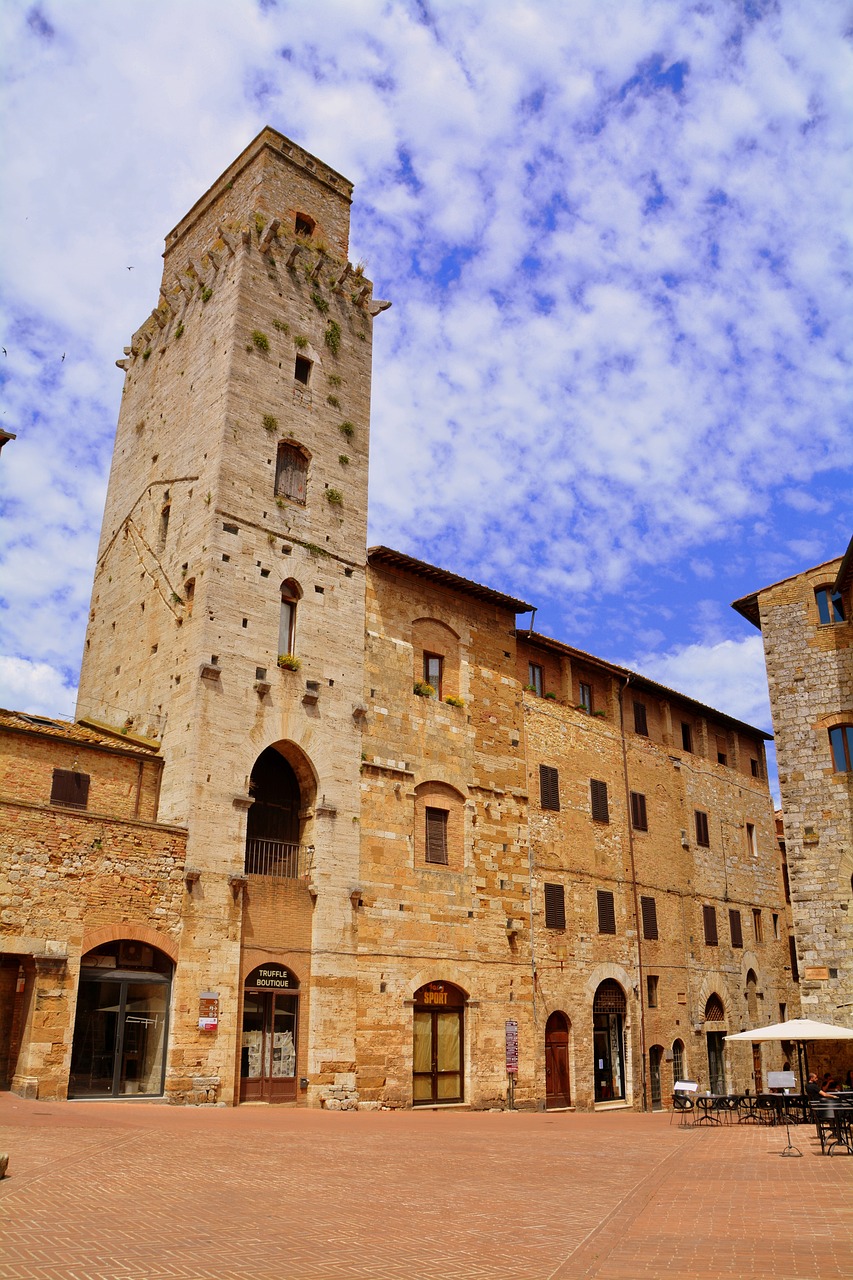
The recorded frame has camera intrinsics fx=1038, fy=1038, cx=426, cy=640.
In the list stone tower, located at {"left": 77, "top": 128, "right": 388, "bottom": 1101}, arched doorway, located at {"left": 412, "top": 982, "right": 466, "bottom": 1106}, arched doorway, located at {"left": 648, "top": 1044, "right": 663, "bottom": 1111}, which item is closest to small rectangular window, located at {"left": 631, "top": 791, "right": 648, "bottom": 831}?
arched doorway, located at {"left": 648, "top": 1044, "right": 663, "bottom": 1111}

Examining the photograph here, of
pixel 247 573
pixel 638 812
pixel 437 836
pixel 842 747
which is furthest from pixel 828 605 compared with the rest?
pixel 247 573

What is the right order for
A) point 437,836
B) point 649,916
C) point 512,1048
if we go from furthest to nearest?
1. point 649,916
2. point 437,836
3. point 512,1048

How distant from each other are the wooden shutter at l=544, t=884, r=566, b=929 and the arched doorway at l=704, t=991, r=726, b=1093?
7.97 meters

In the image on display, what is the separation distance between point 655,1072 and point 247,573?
62.6ft

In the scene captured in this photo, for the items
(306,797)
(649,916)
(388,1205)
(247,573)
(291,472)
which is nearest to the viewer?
(388,1205)

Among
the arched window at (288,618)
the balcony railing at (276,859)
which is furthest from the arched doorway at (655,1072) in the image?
the arched window at (288,618)

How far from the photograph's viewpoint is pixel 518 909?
26.9 metres

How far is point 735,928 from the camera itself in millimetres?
35281

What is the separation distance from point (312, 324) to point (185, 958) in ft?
52.6

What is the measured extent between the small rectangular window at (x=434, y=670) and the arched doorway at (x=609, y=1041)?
9.81 meters

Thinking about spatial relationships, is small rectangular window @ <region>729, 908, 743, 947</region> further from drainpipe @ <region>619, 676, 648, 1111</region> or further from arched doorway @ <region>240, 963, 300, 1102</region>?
arched doorway @ <region>240, 963, 300, 1102</region>

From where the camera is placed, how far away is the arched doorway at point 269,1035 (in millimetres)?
20688

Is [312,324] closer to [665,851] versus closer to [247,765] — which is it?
[247,765]

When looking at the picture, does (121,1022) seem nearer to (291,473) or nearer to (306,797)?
(306,797)
